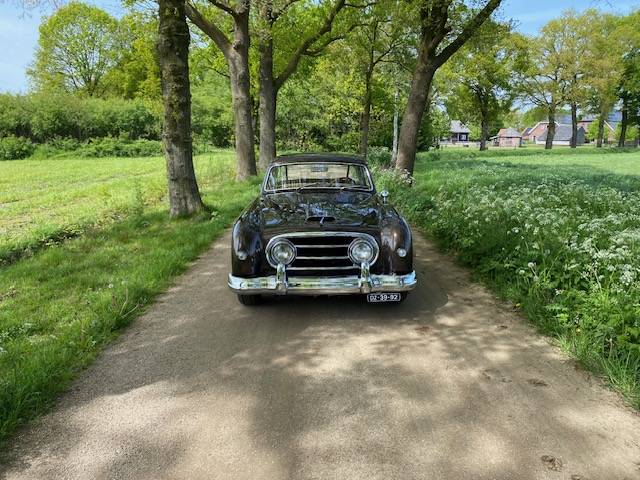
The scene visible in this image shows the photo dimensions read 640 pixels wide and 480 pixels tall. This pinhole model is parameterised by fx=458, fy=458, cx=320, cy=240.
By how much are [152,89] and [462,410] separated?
3655 cm

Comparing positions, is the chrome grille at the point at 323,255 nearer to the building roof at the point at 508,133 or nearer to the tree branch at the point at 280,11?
the tree branch at the point at 280,11

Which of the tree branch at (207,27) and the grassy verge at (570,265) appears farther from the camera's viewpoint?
the tree branch at (207,27)

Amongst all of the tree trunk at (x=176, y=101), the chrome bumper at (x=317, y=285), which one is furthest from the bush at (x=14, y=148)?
the chrome bumper at (x=317, y=285)

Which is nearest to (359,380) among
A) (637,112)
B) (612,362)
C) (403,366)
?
(403,366)

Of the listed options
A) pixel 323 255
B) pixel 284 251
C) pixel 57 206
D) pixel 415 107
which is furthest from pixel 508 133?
pixel 284 251

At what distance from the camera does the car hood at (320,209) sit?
4.65m

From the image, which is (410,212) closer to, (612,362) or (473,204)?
(473,204)

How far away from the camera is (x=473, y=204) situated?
7.84 meters

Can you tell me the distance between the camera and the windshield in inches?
241

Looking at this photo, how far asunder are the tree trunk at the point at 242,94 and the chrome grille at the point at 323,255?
1173 centimetres

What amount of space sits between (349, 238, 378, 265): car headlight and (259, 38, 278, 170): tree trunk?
45.9 feet

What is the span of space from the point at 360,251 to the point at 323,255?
369 mm

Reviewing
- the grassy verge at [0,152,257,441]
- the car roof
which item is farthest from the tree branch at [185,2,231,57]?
the car roof

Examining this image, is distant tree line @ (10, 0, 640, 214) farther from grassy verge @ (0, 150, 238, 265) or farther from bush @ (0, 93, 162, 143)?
grassy verge @ (0, 150, 238, 265)
